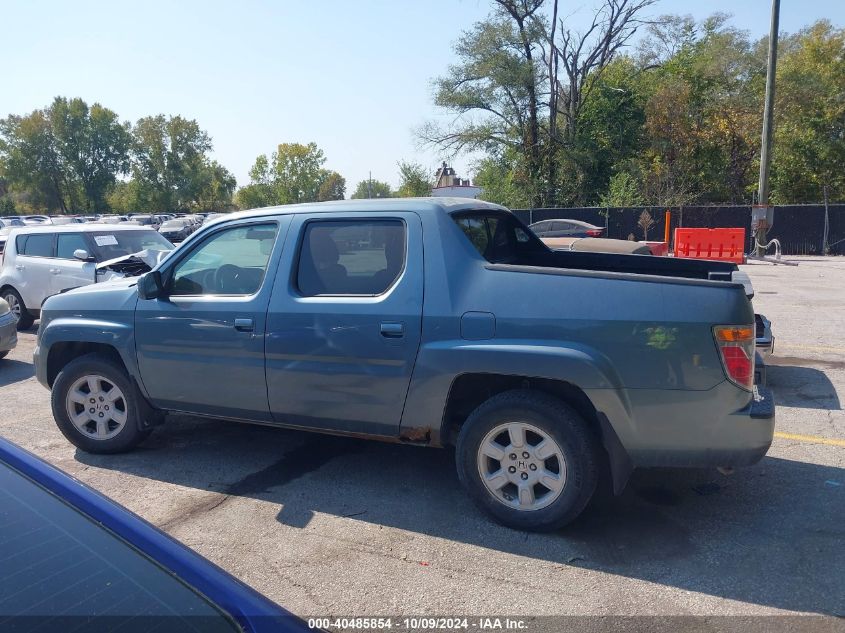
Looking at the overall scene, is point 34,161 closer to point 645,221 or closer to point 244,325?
point 645,221

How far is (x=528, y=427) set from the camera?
3980 millimetres

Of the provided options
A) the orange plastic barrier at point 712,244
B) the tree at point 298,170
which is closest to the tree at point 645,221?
the orange plastic barrier at point 712,244

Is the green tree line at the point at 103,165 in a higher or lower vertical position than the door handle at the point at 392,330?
higher

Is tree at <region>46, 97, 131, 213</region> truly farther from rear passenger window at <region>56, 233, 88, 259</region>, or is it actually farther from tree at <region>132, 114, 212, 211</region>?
rear passenger window at <region>56, 233, 88, 259</region>

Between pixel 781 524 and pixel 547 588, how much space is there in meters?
1.62

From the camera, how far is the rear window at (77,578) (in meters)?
1.69

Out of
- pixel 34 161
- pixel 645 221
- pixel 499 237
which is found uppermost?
pixel 34 161

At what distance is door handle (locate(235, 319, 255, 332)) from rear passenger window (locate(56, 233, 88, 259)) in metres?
7.51

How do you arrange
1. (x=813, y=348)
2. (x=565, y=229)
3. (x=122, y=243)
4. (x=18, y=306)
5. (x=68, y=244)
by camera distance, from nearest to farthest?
1. (x=813, y=348)
2. (x=68, y=244)
3. (x=122, y=243)
4. (x=18, y=306)
5. (x=565, y=229)

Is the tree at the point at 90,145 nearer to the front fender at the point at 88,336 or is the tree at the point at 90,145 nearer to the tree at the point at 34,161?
the tree at the point at 34,161

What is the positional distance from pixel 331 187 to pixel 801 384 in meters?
71.7

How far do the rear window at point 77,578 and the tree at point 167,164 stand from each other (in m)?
80.0

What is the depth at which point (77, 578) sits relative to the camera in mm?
1799

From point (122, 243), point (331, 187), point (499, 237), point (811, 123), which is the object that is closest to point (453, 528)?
point (499, 237)
